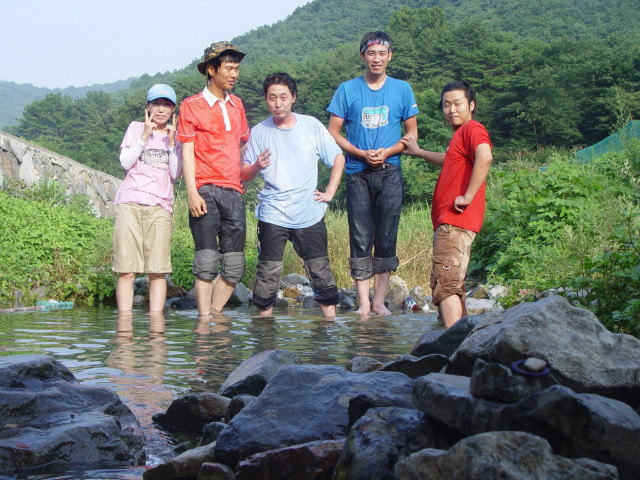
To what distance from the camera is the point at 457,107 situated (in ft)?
16.3

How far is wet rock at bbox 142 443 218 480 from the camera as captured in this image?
2410mm

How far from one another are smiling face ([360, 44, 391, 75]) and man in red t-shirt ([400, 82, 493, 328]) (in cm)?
161

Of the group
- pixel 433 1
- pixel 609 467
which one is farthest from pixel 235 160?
pixel 433 1

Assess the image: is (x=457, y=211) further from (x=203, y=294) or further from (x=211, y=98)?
(x=203, y=294)

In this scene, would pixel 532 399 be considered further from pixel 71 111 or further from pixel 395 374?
pixel 71 111

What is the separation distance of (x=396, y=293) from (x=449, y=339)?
5.61 metres

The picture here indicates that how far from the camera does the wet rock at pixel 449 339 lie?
3705 mm

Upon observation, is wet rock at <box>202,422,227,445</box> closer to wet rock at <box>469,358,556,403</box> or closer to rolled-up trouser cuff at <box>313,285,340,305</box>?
wet rock at <box>469,358,556,403</box>

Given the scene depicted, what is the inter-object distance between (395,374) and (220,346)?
256 centimetres

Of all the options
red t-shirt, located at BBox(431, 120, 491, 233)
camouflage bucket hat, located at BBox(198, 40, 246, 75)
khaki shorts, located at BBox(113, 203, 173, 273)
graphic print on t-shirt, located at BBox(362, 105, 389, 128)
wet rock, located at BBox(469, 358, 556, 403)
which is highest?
camouflage bucket hat, located at BBox(198, 40, 246, 75)

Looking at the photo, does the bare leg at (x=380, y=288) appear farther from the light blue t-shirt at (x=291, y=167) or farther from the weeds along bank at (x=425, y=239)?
the weeds along bank at (x=425, y=239)

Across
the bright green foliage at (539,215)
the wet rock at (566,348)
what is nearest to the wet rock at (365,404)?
the wet rock at (566,348)

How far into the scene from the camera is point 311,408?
2680 millimetres

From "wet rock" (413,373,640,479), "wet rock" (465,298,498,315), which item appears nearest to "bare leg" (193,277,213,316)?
"wet rock" (465,298,498,315)
